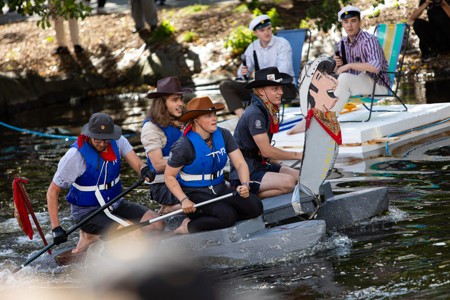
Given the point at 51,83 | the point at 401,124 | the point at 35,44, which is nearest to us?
the point at 401,124

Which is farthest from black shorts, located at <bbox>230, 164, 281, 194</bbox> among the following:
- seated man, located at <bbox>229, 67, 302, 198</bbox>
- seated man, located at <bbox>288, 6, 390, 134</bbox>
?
seated man, located at <bbox>288, 6, 390, 134</bbox>

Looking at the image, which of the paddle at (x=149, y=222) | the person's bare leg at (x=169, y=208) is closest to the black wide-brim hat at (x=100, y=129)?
the paddle at (x=149, y=222)

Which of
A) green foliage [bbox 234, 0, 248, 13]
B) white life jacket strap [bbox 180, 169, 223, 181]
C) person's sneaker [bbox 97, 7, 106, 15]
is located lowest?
white life jacket strap [bbox 180, 169, 223, 181]

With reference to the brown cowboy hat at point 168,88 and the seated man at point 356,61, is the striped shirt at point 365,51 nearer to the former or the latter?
the seated man at point 356,61

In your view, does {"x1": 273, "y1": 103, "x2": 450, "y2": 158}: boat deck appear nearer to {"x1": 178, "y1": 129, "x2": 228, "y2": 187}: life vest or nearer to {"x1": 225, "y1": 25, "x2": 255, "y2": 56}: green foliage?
{"x1": 178, "y1": 129, "x2": 228, "y2": 187}: life vest

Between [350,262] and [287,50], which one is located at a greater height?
→ [287,50]

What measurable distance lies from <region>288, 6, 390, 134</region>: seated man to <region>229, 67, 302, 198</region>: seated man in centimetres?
304

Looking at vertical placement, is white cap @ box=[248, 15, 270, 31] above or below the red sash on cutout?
above

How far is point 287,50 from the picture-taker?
38.4 feet

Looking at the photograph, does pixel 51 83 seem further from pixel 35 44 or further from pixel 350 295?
pixel 350 295

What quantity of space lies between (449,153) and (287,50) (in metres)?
2.67

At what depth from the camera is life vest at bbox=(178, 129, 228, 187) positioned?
22.9 ft

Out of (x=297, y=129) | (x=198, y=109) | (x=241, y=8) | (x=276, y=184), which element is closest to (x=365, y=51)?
(x=297, y=129)

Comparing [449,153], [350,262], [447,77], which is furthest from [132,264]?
[447,77]
